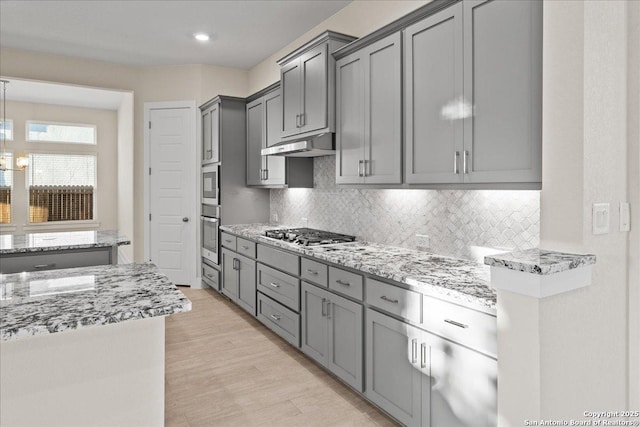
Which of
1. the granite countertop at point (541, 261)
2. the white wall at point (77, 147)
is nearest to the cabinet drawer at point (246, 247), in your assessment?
the granite countertop at point (541, 261)

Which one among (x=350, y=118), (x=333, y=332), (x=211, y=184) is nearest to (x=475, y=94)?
(x=350, y=118)

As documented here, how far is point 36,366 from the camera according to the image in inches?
47.4

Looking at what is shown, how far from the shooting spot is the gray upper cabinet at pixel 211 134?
191 inches

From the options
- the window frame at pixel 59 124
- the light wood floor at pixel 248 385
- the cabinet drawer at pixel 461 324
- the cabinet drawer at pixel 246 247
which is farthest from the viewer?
the window frame at pixel 59 124

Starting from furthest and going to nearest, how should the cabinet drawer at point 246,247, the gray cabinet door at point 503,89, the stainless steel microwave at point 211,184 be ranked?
the stainless steel microwave at point 211,184 < the cabinet drawer at point 246,247 < the gray cabinet door at point 503,89

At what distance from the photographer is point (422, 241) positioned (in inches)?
111

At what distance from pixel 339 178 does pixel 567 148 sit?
5.71 ft

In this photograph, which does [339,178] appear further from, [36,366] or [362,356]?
[36,366]

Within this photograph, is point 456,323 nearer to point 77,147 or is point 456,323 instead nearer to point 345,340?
point 345,340

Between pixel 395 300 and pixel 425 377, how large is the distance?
0.40 m

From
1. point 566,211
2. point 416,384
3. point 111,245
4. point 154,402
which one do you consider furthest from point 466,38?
point 111,245

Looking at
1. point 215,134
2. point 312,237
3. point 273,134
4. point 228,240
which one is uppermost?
point 215,134

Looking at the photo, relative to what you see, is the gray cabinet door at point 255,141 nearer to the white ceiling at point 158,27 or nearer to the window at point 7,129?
the white ceiling at point 158,27

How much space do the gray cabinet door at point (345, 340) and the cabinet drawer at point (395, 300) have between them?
168mm
